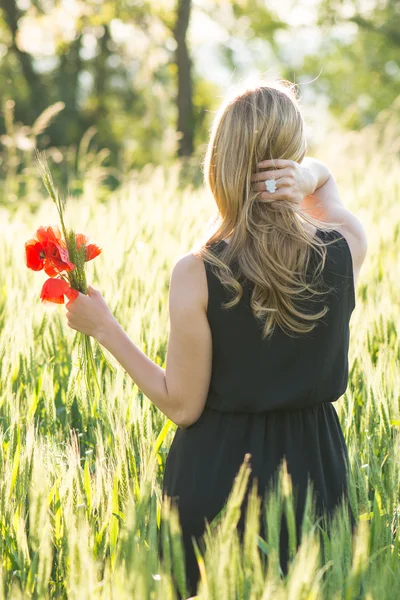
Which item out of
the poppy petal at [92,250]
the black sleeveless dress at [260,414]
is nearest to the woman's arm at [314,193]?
the black sleeveless dress at [260,414]

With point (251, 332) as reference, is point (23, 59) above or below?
above

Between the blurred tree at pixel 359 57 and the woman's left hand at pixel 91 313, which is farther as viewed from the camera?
the blurred tree at pixel 359 57

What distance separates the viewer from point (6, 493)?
137 cm

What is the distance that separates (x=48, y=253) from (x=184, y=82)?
39.1 ft

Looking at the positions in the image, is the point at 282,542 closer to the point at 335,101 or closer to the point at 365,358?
the point at 365,358

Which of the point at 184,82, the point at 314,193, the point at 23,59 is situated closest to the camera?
the point at 314,193

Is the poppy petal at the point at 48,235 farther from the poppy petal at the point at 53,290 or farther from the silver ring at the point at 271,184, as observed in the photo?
the silver ring at the point at 271,184

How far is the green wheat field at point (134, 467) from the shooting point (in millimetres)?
993

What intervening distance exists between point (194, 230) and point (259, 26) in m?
15.2

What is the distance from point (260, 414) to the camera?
5.01ft

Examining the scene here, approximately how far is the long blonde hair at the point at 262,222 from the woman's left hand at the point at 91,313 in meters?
0.25

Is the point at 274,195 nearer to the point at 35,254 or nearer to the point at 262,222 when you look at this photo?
the point at 262,222

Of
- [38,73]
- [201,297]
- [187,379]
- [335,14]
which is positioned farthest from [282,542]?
[335,14]

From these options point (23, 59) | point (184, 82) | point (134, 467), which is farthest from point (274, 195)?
point (23, 59)
